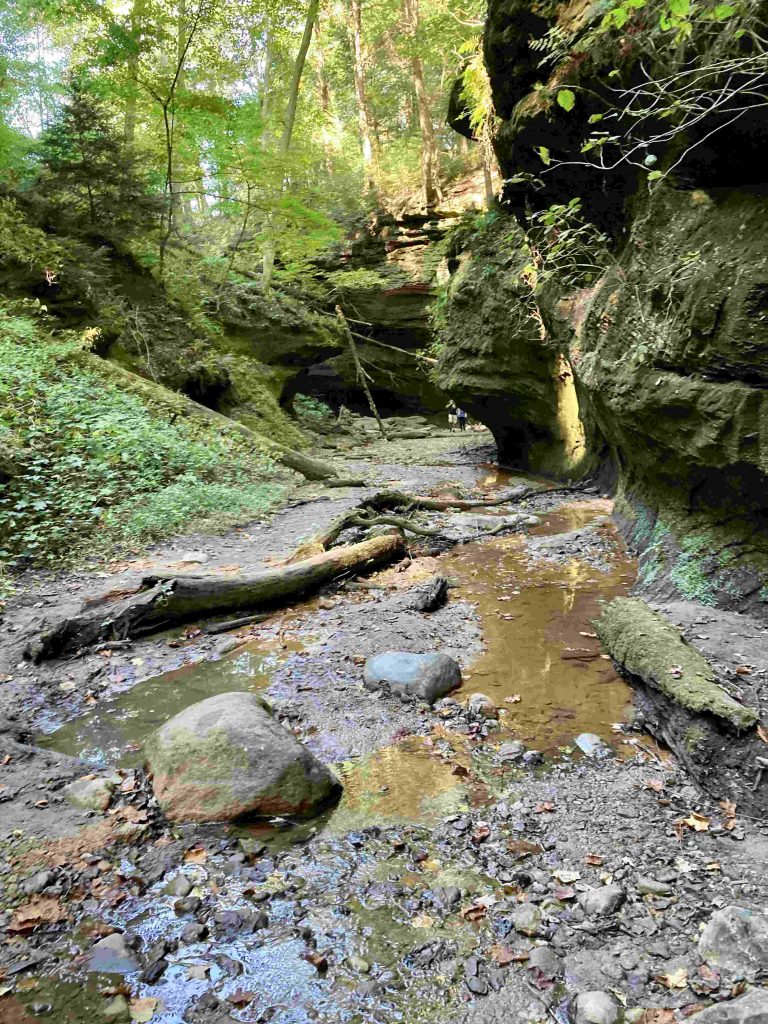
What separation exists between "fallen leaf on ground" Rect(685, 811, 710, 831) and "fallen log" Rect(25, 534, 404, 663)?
4652 mm

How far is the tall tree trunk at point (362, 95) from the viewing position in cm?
2342

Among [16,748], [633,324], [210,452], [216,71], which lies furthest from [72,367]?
[216,71]

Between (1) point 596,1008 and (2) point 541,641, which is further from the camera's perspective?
(2) point 541,641

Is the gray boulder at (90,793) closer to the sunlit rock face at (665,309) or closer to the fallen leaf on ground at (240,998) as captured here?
the fallen leaf on ground at (240,998)

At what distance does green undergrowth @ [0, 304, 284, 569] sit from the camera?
786 centimetres

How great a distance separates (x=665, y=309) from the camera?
6184 millimetres

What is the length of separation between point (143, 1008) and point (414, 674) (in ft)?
9.42

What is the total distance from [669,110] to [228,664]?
5.52m

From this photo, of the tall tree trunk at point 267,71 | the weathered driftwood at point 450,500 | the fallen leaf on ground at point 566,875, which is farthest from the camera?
the tall tree trunk at point 267,71

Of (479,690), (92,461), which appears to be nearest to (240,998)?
(479,690)

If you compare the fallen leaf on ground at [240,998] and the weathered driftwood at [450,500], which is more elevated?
the fallen leaf on ground at [240,998]

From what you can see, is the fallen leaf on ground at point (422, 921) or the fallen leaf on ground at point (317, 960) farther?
the fallen leaf on ground at point (422, 921)

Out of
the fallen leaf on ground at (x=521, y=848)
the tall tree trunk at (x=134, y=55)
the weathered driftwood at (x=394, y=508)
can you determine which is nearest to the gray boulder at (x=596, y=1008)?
the fallen leaf on ground at (x=521, y=848)

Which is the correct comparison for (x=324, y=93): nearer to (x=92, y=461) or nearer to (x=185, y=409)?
(x=185, y=409)
